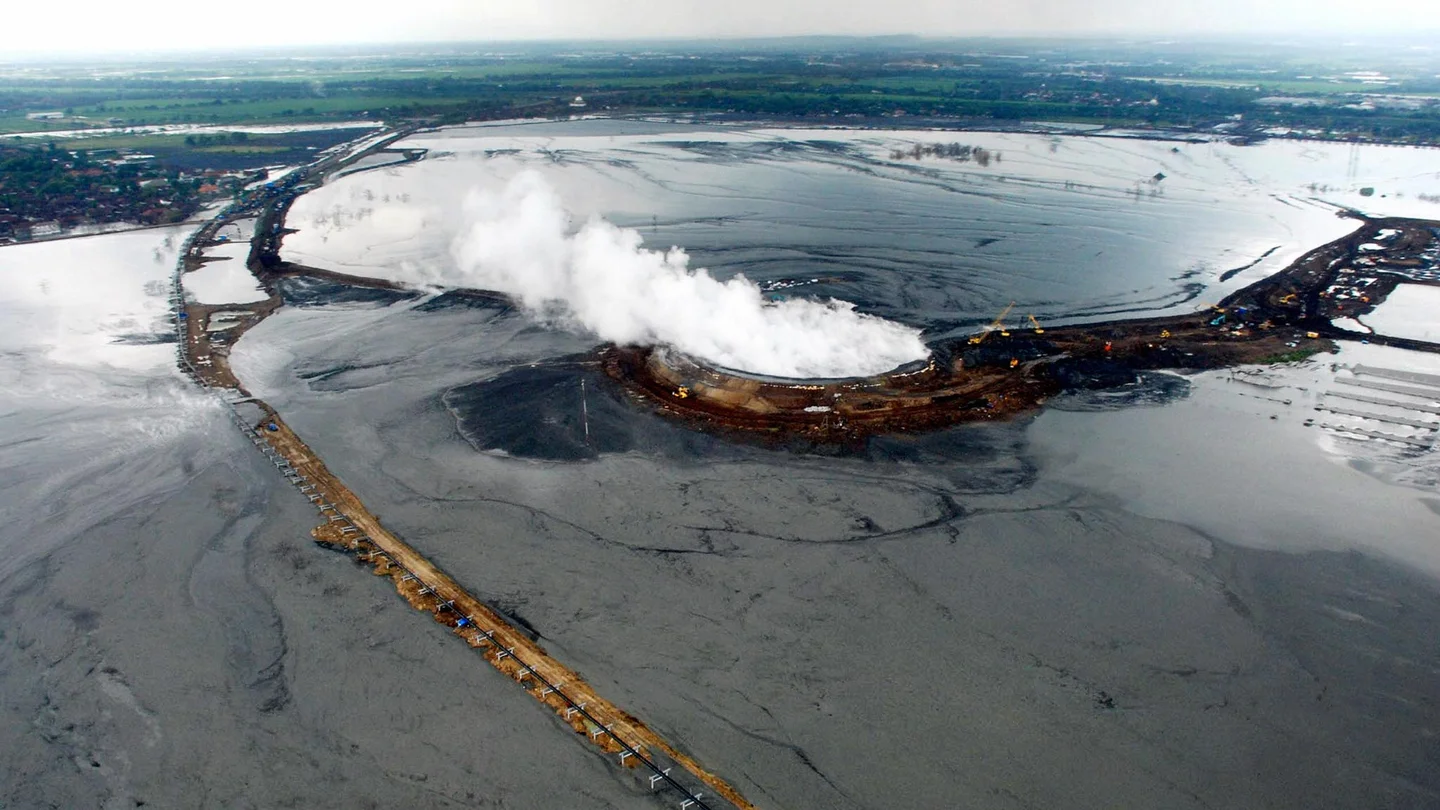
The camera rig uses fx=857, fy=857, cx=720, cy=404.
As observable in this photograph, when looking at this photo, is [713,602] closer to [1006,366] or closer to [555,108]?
[1006,366]

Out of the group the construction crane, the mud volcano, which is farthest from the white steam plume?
the construction crane

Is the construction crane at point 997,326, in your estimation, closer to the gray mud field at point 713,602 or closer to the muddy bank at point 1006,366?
the muddy bank at point 1006,366

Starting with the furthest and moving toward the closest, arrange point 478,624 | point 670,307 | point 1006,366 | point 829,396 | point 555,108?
1. point 555,108
2. point 670,307
3. point 1006,366
4. point 829,396
5. point 478,624

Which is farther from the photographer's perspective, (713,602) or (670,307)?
(670,307)

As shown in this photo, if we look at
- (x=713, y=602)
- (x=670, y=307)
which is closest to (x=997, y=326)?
(x=670, y=307)

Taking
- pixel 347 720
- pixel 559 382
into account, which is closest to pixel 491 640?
pixel 347 720

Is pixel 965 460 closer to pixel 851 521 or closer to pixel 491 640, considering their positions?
pixel 851 521

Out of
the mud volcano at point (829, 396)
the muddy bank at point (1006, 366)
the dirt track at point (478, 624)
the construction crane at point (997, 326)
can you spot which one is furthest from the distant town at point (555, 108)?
the construction crane at point (997, 326)

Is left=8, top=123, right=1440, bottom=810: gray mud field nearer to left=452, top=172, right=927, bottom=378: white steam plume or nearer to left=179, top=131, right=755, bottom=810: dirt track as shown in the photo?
left=179, top=131, right=755, bottom=810: dirt track

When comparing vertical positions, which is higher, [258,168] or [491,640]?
[258,168]
